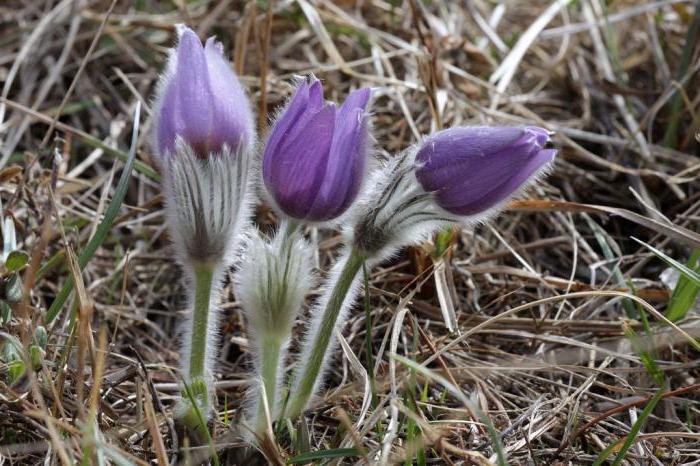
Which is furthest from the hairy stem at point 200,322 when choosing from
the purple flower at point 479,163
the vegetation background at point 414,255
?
the purple flower at point 479,163

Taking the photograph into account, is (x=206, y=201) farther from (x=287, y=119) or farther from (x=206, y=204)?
(x=287, y=119)

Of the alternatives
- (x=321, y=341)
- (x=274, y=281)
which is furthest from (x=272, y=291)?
(x=321, y=341)

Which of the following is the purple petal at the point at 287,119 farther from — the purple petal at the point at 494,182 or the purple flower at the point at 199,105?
the purple petal at the point at 494,182

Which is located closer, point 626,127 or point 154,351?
point 154,351

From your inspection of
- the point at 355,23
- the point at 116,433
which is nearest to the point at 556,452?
the point at 116,433

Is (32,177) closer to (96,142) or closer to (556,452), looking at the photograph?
(96,142)
